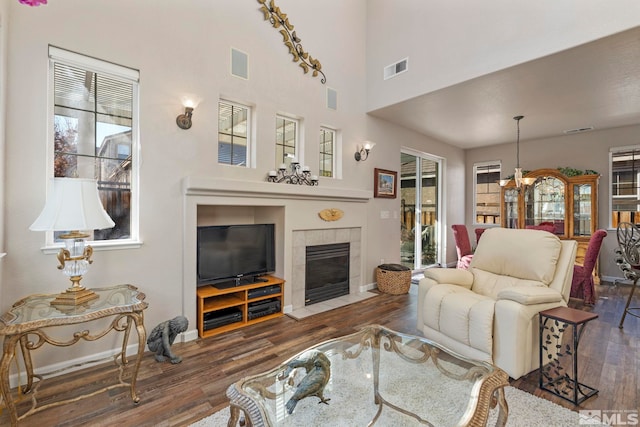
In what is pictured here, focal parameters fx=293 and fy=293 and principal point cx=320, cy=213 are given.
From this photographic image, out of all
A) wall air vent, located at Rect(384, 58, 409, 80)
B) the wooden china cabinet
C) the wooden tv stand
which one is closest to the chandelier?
the wooden china cabinet

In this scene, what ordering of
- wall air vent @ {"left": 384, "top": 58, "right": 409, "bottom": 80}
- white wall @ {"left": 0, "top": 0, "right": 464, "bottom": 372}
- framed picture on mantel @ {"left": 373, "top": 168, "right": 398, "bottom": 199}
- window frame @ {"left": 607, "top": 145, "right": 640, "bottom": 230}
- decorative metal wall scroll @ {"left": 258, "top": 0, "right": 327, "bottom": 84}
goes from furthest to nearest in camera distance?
Result: window frame @ {"left": 607, "top": 145, "right": 640, "bottom": 230}, framed picture on mantel @ {"left": 373, "top": 168, "right": 398, "bottom": 199}, wall air vent @ {"left": 384, "top": 58, "right": 409, "bottom": 80}, decorative metal wall scroll @ {"left": 258, "top": 0, "right": 327, "bottom": 84}, white wall @ {"left": 0, "top": 0, "right": 464, "bottom": 372}

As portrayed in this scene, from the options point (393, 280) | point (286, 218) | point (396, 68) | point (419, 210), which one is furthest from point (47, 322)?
point (419, 210)

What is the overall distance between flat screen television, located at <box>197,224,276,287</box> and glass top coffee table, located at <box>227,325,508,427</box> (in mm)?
1754

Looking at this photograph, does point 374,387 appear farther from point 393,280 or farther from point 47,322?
point 393,280

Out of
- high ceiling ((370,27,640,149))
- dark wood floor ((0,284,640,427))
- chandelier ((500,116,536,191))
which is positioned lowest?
dark wood floor ((0,284,640,427))

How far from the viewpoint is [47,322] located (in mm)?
1722

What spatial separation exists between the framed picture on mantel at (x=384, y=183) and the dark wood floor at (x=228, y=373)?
2.08m

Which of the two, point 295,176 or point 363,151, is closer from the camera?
point 295,176

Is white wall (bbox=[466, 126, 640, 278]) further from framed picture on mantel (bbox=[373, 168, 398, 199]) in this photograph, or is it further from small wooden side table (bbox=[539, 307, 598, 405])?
small wooden side table (bbox=[539, 307, 598, 405])

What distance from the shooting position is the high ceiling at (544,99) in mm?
3000

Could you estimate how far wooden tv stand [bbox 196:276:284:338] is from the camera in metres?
3.01

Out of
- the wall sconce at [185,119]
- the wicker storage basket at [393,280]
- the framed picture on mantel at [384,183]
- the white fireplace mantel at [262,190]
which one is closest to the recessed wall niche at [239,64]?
the wall sconce at [185,119]

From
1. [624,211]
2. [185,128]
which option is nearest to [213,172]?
[185,128]

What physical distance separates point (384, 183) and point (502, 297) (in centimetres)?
298
